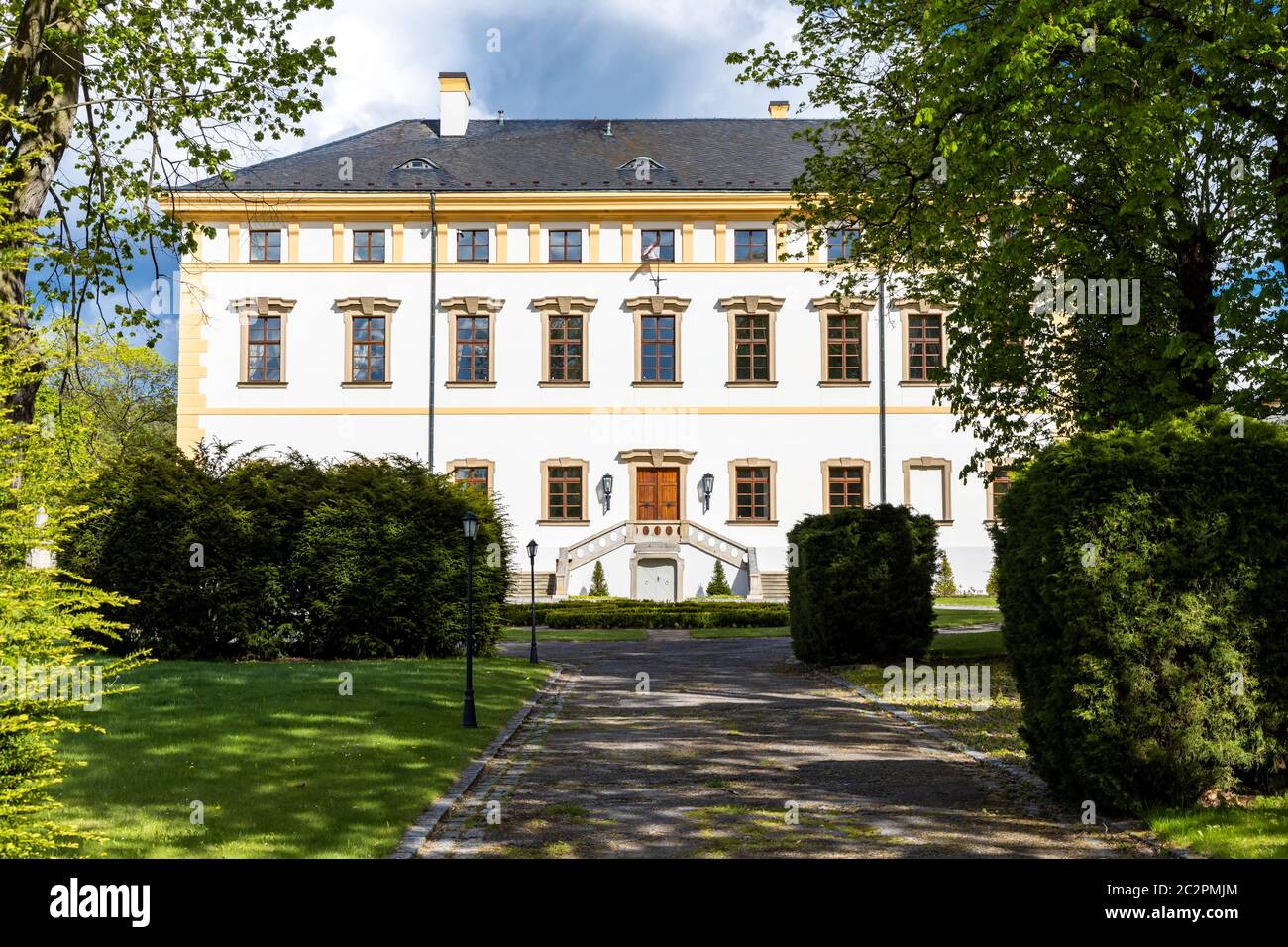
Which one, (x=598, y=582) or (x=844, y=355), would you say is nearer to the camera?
(x=598, y=582)

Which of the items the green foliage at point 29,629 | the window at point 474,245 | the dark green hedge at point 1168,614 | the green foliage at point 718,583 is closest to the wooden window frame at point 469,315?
the window at point 474,245

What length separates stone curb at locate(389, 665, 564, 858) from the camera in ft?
21.2

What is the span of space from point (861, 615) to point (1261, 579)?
9787mm

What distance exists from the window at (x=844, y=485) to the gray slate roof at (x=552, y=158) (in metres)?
9.50

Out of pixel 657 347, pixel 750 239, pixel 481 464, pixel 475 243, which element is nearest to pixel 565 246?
pixel 475 243

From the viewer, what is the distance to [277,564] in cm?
1722

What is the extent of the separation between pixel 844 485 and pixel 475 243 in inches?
574

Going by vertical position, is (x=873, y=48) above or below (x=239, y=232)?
below

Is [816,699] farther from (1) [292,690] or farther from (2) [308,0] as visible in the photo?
(2) [308,0]

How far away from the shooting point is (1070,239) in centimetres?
1261

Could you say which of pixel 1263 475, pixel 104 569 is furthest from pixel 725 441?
pixel 1263 475

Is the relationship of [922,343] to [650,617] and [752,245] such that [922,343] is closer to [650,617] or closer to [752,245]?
[752,245]

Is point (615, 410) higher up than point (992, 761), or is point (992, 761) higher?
point (615, 410)

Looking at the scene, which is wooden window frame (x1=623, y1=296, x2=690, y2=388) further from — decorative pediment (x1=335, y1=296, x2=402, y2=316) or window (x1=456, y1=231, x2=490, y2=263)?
decorative pediment (x1=335, y1=296, x2=402, y2=316)
